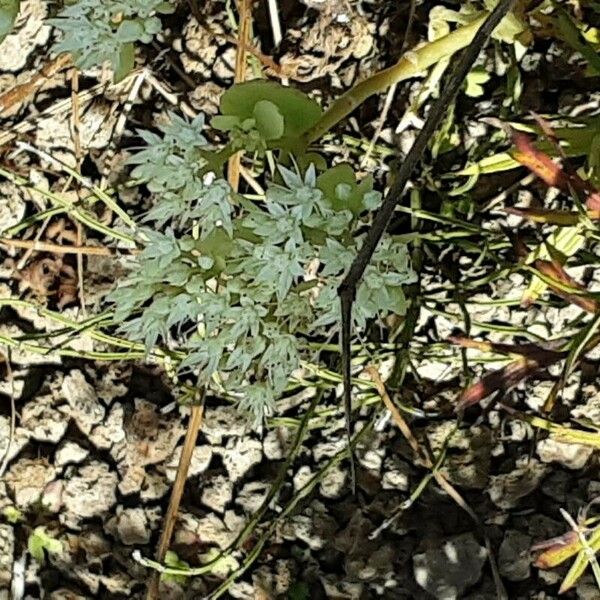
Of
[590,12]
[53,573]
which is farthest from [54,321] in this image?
[590,12]

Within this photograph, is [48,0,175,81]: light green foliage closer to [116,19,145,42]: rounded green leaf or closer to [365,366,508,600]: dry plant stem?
[116,19,145,42]: rounded green leaf

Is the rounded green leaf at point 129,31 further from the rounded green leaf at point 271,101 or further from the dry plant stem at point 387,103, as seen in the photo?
the dry plant stem at point 387,103

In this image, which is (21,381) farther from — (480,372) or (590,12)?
(590,12)

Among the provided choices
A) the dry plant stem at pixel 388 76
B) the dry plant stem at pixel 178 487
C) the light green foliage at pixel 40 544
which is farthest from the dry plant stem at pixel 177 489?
the dry plant stem at pixel 388 76

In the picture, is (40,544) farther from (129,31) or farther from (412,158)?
(412,158)

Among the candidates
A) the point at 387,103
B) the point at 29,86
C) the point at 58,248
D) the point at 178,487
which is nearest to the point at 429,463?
the point at 178,487
